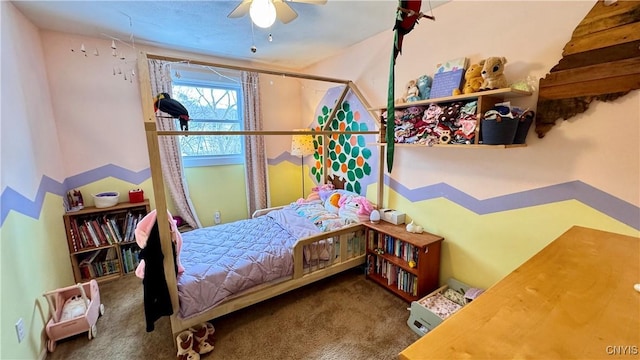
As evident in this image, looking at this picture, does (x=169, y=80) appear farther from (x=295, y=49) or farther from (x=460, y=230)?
(x=460, y=230)

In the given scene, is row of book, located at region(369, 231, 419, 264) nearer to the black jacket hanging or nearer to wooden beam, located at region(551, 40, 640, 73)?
wooden beam, located at region(551, 40, 640, 73)

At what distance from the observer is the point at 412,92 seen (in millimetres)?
2070

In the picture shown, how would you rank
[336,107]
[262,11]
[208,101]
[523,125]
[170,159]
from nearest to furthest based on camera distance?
[262,11]
[523,125]
[170,159]
[336,107]
[208,101]

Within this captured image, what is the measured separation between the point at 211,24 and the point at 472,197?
2605 millimetres

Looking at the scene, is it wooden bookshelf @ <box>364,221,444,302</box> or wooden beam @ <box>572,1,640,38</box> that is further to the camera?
wooden bookshelf @ <box>364,221,444,302</box>

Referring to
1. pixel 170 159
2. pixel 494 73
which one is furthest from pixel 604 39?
pixel 170 159

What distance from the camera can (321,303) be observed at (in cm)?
220

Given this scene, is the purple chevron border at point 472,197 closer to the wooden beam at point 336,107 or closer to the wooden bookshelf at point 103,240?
the wooden bookshelf at point 103,240

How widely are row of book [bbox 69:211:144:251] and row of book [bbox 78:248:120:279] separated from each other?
18cm

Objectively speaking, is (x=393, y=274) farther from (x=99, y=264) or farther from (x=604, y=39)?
(x=99, y=264)

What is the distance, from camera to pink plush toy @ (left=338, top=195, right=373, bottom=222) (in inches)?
101

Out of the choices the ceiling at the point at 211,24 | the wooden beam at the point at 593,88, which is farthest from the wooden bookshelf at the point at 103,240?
the wooden beam at the point at 593,88

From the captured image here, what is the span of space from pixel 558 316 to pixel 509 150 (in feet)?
4.59

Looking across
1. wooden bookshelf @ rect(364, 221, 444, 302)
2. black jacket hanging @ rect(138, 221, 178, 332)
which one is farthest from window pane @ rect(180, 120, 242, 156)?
wooden bookshelf @ rect(364, 221, 444, 302)
